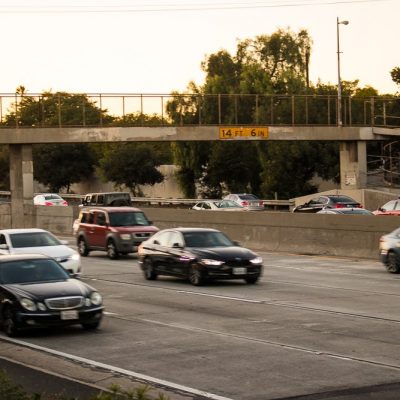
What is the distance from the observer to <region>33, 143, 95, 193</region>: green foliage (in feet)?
318

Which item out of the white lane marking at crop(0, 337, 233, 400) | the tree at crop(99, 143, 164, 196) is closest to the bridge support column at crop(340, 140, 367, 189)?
the tree at crop(99, 143, 164, 196)

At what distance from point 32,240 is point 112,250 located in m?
8.30

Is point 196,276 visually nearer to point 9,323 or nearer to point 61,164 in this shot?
point 9,323

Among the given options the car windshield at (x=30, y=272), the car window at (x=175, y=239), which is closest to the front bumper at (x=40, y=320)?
the car windshield at (x=30, y=272)

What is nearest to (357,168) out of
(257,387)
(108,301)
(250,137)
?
(250,137)

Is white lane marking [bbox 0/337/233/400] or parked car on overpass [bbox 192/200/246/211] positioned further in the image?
parked car on overpass [bbox 192/200/246/211]

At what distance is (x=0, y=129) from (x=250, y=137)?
1366 centimetres

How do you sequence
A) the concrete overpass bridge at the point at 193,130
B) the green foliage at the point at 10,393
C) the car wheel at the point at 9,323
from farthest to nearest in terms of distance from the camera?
the concrete overpass bridge at the point at 193,130 < the car wheel at the point at 9,323 < the green foliage at the point at 10,393

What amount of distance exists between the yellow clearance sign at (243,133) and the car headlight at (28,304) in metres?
39.1

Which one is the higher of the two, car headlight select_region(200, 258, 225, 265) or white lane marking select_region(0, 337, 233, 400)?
car headlight select_region(200, 258, 225, 265)

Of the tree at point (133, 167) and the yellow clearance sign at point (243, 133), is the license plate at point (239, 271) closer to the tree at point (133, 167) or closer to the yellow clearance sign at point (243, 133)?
the yellow clearance sign at point (243, 133)

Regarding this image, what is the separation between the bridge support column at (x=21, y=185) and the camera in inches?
2084

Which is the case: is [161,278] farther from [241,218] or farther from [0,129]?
[0,129]

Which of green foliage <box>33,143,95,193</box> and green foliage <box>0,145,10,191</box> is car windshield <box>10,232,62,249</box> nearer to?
green foliage <box>33,143,95,193</box>
